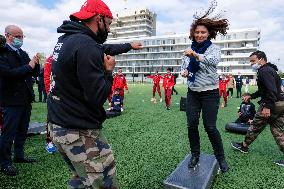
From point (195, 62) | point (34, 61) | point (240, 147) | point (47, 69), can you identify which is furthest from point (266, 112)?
point (47, 69)

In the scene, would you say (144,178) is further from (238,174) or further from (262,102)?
(262,102)

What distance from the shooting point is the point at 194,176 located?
3803 millimetres

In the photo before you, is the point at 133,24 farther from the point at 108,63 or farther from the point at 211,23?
the point at 108,63

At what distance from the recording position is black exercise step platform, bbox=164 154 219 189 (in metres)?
3.50

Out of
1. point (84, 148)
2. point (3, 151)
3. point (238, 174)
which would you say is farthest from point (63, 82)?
point (238, 174)

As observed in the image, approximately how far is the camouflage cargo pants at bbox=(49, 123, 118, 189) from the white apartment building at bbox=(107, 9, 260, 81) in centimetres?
8831

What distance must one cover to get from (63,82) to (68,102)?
165mm

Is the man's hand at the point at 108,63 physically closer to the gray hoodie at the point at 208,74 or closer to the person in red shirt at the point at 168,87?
the gray hoodie at the point at 208,74

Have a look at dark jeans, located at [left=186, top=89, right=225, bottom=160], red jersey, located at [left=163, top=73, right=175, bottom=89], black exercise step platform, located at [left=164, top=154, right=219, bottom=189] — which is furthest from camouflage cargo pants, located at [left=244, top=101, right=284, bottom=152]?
red jersey, located at [left=163, top=73, right=175, bottom=89]

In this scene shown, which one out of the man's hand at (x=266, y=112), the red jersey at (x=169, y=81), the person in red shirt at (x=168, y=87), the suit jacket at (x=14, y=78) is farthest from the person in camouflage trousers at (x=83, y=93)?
the red jersey at (x=169, y=81)

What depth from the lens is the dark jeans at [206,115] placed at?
4.09 m

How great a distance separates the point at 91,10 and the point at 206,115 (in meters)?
2.53

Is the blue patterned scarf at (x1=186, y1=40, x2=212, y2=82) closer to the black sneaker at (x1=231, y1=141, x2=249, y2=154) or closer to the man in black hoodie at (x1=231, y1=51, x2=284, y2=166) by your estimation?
the man in black hoodie at (x1=231, y1=51, x2=284, y2=166)

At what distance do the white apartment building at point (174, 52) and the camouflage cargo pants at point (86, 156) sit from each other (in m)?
88.3
